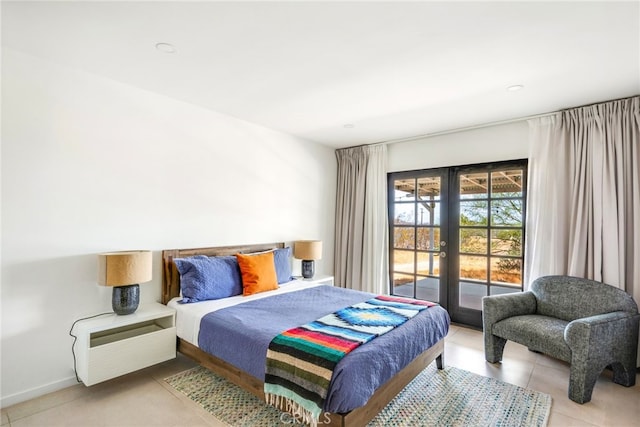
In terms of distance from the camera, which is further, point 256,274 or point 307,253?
point 307,253

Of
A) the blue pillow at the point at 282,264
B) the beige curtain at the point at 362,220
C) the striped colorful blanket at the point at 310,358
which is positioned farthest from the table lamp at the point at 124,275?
the beige curtain at the point at 362,220

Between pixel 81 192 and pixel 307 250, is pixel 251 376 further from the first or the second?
pixel 307 250

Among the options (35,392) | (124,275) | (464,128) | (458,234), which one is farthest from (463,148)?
(35,392)

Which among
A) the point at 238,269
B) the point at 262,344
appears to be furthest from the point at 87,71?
the point at 262,344

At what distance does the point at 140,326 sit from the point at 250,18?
8.69 feet

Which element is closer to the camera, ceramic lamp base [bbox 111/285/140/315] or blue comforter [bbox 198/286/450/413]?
blue comforter [bbox 198/286/450/413]

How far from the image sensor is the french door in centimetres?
371

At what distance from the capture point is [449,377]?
2.68m

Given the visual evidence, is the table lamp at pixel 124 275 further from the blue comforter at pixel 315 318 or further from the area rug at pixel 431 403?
the area rug at pixel 431 403

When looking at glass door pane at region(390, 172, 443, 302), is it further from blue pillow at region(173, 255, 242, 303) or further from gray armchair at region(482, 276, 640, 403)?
blue pillow at region(173, 255, 242, 303)

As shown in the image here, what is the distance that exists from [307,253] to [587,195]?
9.80ft

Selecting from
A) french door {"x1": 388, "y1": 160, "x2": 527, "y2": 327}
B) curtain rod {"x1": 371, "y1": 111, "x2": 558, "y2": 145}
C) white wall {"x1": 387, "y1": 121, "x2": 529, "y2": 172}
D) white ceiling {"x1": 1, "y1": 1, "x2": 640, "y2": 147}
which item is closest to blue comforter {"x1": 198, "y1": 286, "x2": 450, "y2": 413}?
french door {"x1": 388, "y1": 160, "x2": 527, "y2": 327}

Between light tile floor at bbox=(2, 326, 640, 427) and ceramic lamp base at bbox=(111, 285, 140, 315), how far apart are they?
22.8 inches

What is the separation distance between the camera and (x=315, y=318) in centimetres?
243
